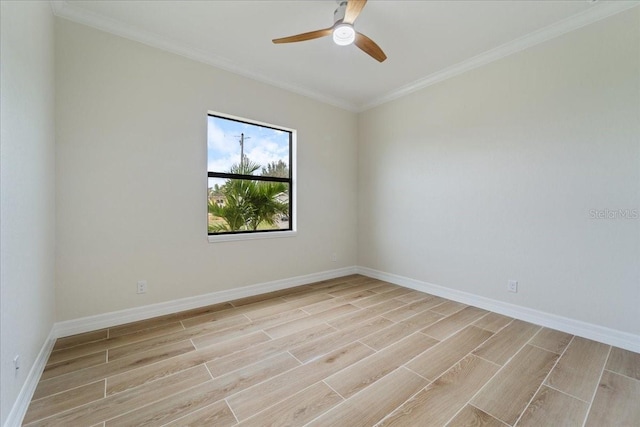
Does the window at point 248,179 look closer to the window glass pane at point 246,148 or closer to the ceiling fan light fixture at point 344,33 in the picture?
the window glass pane at point 246,148

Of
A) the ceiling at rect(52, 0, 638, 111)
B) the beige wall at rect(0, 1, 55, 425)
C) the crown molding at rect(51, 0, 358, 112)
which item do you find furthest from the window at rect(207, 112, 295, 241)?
the beige wall at rect(0, 1, 55, 425)

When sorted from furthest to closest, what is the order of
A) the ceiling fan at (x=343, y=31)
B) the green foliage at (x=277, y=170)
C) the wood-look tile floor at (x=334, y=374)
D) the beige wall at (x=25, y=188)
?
the green foliage at (x=277, y=170) → the ceiling fan at (x=343, y=31) → the wood-look tile floor at (x=334, y=374) → the beige wall at (x=25, y=188)

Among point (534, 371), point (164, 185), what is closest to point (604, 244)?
point (534, 371)

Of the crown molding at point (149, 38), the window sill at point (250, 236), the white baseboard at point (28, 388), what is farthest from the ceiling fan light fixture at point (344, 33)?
the white baseboard at point (28, 388)

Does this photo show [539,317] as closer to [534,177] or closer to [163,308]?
[534,177]

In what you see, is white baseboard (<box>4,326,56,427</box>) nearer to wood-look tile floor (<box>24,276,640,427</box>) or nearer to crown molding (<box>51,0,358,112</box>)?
wood-look tile floor (<box>24,276,640,427</box>)

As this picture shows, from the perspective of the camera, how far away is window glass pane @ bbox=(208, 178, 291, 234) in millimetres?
3186

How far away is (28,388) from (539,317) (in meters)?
3.88

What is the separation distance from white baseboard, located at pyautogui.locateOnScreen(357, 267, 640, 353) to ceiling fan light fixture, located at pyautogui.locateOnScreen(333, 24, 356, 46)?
2.88m

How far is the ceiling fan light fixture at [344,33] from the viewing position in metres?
2.10

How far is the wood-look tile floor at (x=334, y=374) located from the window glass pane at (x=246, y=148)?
173 centimetres

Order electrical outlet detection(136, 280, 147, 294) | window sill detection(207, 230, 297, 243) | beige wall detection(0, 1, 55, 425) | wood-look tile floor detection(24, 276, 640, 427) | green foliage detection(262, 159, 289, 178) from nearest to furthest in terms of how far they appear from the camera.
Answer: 1. beige wall detection(0, 1, 55, 425)
2. wood-look tile floor detection(24, 276, 640, 427)
3. electrical outlet detection(136, 280, 147, 294)
4. window sill detection(207, 230, 297, 243)
5. green foliage detection(262, 159, 289, 178)

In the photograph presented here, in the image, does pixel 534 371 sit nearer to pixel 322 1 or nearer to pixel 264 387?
pixel 264 387

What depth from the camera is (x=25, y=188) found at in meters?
1.54
